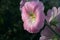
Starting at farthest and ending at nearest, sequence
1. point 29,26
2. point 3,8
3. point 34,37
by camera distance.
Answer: point 3,8 < point 34,37 < point 29,26

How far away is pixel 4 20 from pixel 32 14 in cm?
152

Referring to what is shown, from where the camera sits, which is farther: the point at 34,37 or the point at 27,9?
the point at 34,37

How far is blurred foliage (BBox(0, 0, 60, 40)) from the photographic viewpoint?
2.29 m

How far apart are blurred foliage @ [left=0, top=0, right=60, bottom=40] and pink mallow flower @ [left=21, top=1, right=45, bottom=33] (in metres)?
1.39

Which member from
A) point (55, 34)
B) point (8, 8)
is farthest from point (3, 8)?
point (55, 34)

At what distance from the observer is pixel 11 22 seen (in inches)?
92.9

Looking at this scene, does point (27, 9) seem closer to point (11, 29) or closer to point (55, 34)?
point (55, 34)

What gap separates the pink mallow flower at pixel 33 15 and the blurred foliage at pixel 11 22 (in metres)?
1.39

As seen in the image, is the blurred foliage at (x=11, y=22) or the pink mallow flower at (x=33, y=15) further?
the blurred foliage at (x=11, y=22)

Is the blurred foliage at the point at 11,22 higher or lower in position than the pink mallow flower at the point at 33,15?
lower

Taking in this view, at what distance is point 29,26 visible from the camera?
0.83m

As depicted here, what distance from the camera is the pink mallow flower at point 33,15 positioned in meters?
0.81

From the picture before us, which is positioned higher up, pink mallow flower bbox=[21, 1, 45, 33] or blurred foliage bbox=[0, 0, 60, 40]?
pink mallow flower bbox=[21, 1, 45, 33]

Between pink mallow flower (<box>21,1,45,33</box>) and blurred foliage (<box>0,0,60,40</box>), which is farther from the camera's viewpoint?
blurred foliage (<box>0,0,60,40</box>)
